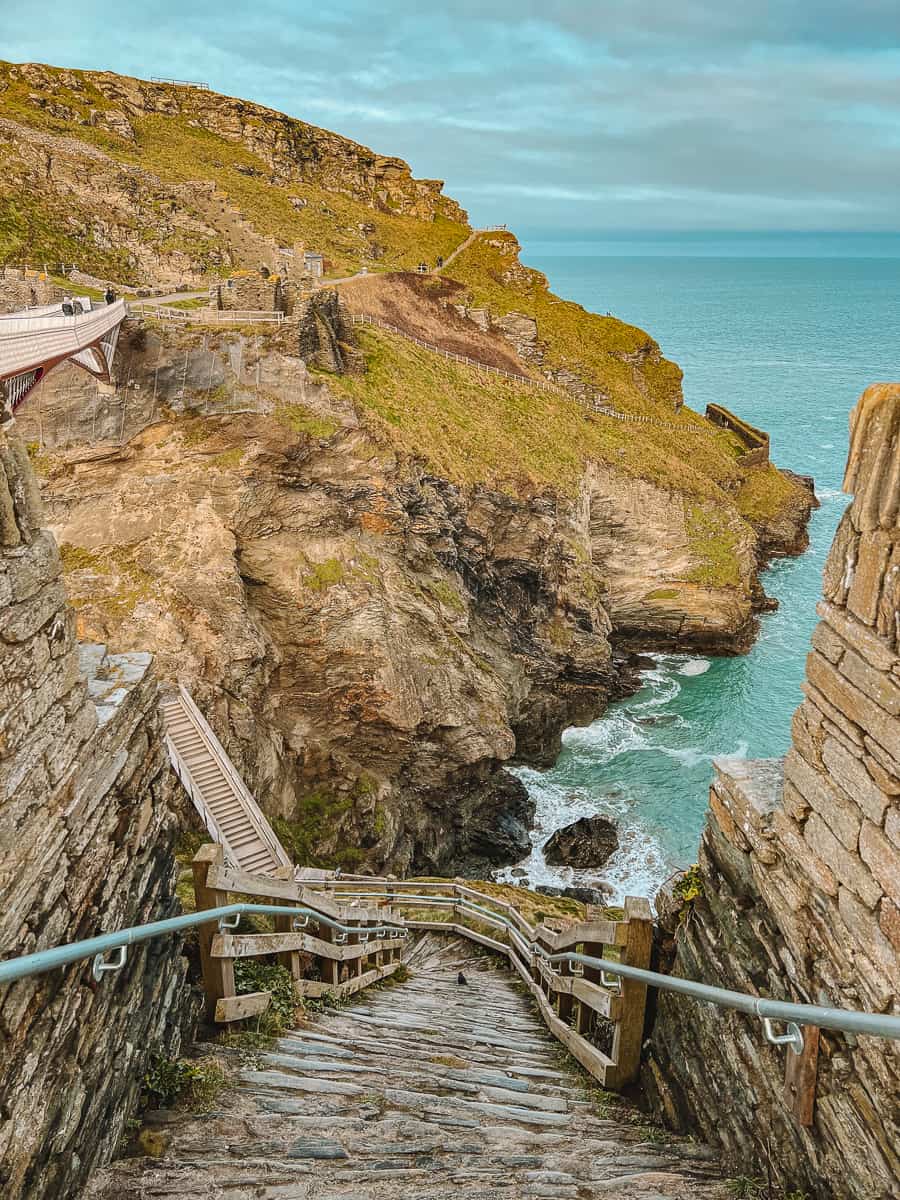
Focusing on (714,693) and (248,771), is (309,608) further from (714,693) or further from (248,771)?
(714,693)

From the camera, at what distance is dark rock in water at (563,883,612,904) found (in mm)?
30531

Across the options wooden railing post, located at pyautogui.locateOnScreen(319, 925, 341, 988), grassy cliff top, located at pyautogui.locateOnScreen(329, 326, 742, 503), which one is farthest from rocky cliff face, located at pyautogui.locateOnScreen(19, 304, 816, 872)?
wooden railing post, located at pyautogui.locateOnScreen(319, 925, 341, 988)

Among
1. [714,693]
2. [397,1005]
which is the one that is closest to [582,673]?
[714,693]

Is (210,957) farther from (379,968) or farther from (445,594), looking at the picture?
(445,594)

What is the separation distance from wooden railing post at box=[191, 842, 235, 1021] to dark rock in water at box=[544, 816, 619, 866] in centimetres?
2815

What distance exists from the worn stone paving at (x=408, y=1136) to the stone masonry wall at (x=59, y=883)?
56cm

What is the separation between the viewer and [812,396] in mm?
103062

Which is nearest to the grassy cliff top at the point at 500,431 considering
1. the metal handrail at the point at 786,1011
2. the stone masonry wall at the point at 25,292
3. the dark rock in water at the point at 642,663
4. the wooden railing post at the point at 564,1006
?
the dark rock in water at the point at 642,663

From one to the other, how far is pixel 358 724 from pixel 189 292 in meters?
31.2

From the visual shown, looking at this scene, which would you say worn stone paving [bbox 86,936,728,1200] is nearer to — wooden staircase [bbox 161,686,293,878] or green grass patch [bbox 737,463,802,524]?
wooden staircase [bbox 161,686,293,878]

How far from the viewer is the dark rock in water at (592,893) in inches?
1202

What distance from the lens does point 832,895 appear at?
16.2ft

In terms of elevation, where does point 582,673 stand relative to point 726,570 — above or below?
below

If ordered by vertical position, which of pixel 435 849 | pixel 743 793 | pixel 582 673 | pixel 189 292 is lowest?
pixel 435 849
